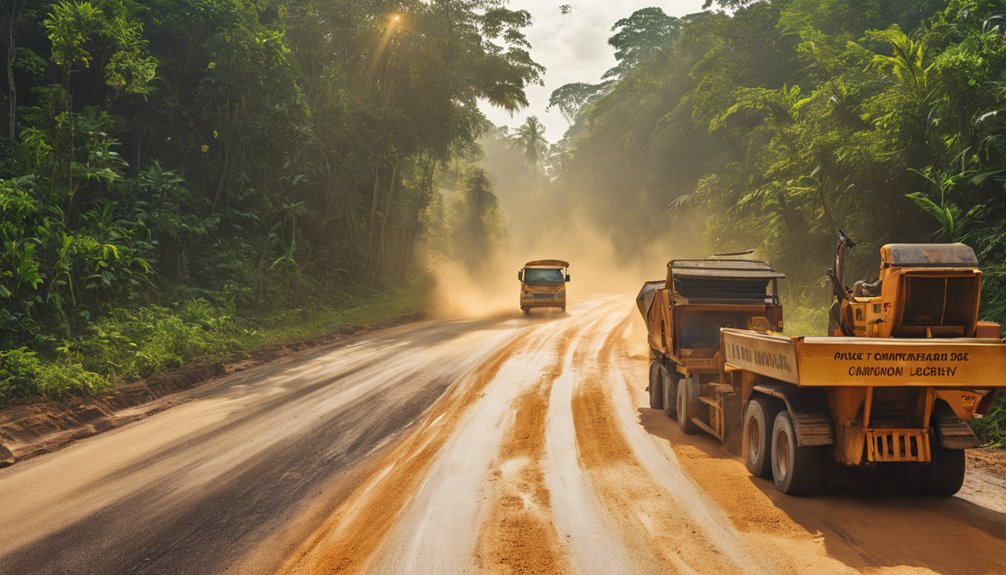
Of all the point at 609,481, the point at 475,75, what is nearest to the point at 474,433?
the point at 609,481

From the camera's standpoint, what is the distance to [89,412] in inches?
408

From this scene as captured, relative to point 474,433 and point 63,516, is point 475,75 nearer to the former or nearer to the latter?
point 474,433

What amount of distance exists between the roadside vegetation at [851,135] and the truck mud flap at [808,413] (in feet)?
12.9

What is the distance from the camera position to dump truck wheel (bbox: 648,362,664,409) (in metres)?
11.4

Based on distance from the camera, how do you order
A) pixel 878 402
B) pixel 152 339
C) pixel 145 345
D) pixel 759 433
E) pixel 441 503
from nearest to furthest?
1. pixel 878 402
2. pixel 441 503
3. pixel 759 433
4. pixel 145 345
5. pixel 152 339

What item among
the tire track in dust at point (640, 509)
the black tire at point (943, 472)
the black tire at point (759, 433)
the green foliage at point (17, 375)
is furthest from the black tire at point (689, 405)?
the green foliage at point (17, 375)

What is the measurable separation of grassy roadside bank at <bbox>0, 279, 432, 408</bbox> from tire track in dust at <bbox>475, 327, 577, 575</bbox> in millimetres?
7856

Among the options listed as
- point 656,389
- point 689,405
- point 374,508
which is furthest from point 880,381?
point 656,389

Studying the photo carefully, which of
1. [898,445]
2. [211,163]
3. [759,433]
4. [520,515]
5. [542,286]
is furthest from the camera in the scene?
[542,286]

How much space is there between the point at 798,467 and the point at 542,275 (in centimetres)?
2345

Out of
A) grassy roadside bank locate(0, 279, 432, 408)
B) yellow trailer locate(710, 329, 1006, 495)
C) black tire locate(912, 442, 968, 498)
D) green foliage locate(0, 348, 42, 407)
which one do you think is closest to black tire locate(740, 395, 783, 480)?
yellow trailer locate(710, 329, 1006, 495)

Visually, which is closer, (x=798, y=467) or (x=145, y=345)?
(x=798, y=467)

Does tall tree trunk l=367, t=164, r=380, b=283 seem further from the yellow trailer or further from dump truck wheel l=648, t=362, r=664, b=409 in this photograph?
the yellow trailer

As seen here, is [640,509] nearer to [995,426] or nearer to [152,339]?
[995,426]
